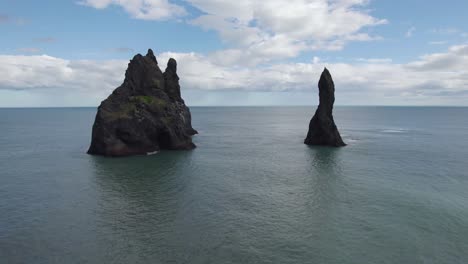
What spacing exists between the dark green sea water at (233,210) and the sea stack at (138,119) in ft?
21.3

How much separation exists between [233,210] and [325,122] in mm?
65183

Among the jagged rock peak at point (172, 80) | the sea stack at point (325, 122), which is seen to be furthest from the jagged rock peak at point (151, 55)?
the sea stack at point (325, 122)

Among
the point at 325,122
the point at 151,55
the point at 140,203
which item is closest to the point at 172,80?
the point at 151,55

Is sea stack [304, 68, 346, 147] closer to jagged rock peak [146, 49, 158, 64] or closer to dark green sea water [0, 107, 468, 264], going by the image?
dark green sea water [0, 107, 468, 264]

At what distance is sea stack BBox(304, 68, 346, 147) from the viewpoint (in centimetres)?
9794

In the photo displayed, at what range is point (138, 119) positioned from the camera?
82.2m

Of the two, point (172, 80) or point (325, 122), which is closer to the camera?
point (325, 122)

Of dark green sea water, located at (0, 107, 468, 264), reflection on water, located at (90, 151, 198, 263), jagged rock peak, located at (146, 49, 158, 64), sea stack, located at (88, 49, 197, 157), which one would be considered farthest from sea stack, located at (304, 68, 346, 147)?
jagged rock peak, located at (146, 49, 158, 64)

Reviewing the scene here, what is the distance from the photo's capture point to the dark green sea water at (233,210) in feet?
102

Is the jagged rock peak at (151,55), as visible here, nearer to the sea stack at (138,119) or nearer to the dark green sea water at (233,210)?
the sea stack at (138,119)

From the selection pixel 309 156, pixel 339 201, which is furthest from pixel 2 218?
pixel 309 156

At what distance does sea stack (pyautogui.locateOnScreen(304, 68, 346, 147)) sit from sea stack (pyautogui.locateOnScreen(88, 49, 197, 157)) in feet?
133

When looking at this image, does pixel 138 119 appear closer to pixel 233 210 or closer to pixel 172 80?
pixel 172 80

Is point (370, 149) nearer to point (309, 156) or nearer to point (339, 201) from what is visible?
point (309, 156)
